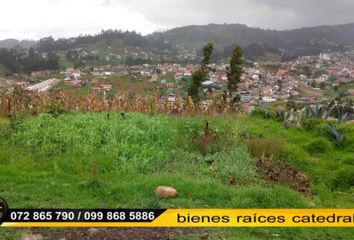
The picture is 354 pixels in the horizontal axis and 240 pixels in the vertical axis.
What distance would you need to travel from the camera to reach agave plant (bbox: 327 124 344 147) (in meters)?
8.96

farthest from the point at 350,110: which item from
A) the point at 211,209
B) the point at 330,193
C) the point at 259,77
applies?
the point at 259,77

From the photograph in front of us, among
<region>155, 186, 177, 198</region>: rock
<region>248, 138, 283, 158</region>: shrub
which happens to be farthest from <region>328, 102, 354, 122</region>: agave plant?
Result: <region>155, 186, 177, 198</region>: rock

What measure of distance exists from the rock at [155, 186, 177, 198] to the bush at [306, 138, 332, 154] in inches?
167

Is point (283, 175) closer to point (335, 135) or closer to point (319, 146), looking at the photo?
point (319, 146)

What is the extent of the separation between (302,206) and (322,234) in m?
0.70

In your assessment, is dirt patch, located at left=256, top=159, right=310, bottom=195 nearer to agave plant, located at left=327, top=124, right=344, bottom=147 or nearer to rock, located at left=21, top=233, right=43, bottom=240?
agave plant, located at left=327, top=124, right=344, bottom=147

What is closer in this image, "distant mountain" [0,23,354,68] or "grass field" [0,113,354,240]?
"grass field" [0,113,354,240]

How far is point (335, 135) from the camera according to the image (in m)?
9.13

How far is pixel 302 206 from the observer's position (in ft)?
17.2

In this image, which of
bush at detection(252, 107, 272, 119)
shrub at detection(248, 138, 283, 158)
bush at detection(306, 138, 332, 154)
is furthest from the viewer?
bush at detection(252, 107, 272, 119)

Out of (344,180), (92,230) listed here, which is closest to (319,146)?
(344,180)

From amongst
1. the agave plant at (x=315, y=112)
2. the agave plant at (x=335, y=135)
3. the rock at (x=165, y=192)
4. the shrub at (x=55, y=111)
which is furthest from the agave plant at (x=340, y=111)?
the rock at (x=165, y=192)

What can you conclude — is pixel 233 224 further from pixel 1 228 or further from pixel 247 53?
pixel 247 53

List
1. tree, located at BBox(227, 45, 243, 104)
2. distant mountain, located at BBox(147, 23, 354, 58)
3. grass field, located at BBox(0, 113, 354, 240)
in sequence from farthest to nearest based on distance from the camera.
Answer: distant mountain, located at BBox(147, 23, 354, 58), tree, located at BBox(227, 45, 243, 104), grass field, located at BBox(0, 113, 354, 240)
